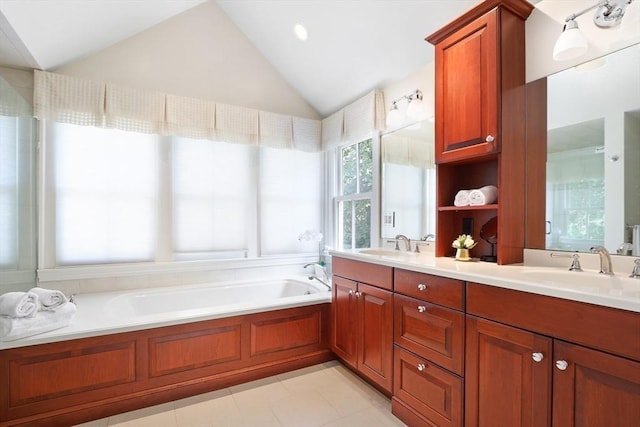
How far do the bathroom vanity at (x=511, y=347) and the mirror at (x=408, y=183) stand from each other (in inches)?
28.9

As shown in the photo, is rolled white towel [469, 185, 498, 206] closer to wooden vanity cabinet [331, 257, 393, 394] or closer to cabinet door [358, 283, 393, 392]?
wooden vanity cabinet [331, 257, 393, 394]

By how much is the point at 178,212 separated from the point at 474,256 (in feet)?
8.40

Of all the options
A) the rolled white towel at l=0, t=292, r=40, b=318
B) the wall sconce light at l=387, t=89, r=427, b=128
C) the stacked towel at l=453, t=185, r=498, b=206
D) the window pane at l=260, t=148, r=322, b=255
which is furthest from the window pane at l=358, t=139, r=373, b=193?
the rolled white towel at l=0, t=292, r=40, b=318

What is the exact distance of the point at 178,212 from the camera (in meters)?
2.94

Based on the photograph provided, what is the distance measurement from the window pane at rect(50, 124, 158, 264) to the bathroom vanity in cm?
226

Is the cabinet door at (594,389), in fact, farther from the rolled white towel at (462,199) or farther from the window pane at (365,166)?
the window pane at (365,166)

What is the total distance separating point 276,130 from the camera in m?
3.34

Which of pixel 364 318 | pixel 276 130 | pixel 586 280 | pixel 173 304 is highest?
pixel 276 130

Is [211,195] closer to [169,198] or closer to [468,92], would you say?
[169,198]

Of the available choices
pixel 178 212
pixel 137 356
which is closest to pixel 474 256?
pixel 137 356

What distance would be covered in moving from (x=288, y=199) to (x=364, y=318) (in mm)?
1794

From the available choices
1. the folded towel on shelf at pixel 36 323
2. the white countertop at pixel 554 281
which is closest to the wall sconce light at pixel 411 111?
the white countertop at pixel 554 281

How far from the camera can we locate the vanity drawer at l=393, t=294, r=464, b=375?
1.43 m

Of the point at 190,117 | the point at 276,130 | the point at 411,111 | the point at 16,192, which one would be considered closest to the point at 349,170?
the point at 276,130
